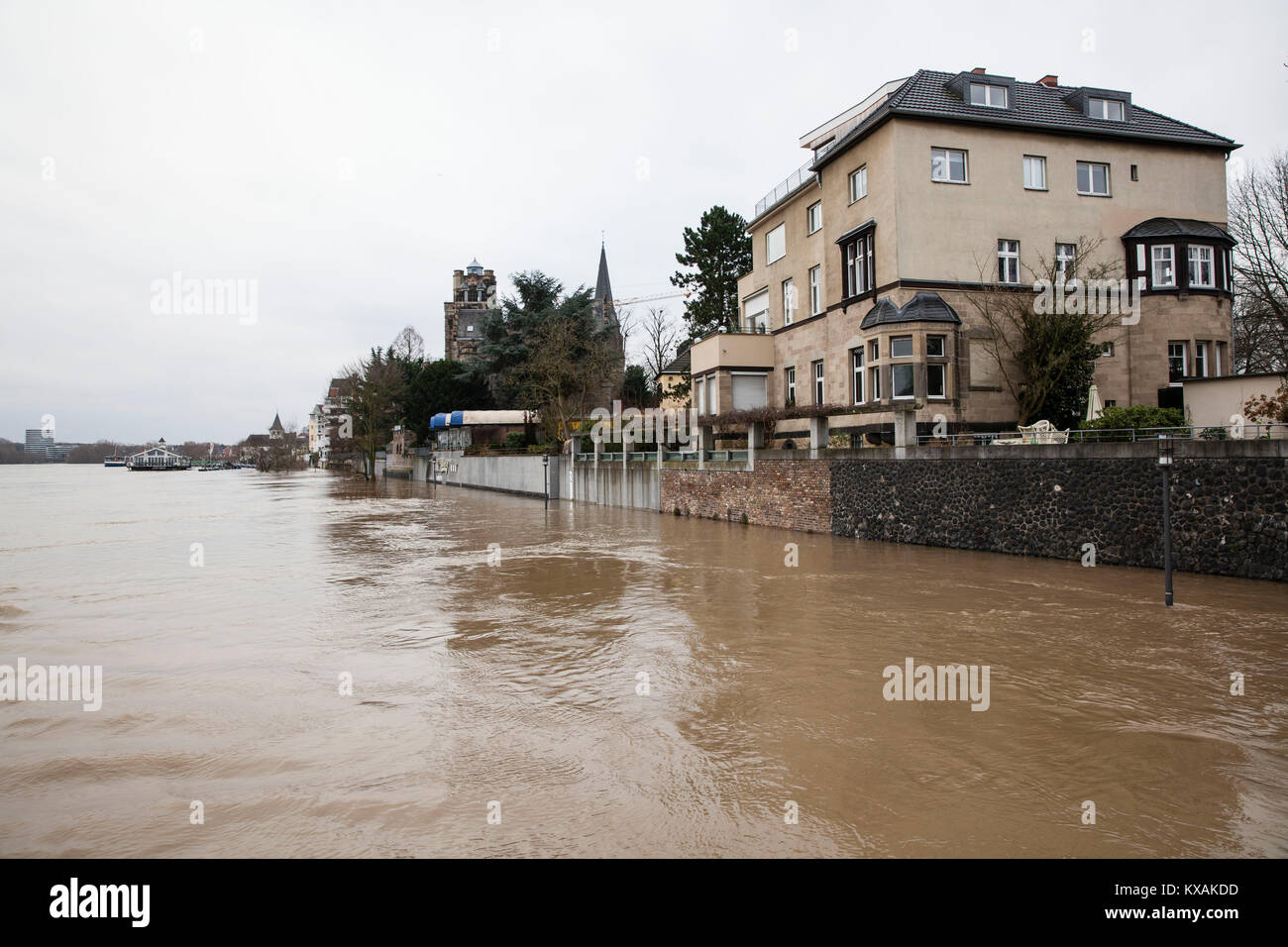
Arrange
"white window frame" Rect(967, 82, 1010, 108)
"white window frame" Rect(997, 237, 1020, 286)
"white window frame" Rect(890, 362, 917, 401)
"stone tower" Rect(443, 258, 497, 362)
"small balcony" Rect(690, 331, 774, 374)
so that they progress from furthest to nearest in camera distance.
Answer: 1. "stone tower" Rect(443, 258, 497, 362)
2. "small balcony" Rect(690, 331, 774, 374)
3. "white window frame" Rect(967, 82, 1010, 108)
4. "white window frame" Rect(997, 237, 1020, 286)
5. "white window frame" Rect(890, 362, 917, 401)

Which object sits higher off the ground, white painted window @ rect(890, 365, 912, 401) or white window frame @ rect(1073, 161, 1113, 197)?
white window frame @ rect(1073, 161, 1113, 197)

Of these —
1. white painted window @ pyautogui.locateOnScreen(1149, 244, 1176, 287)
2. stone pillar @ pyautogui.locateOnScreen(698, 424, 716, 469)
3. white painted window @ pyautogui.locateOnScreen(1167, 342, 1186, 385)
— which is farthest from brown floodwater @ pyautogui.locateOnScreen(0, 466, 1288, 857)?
white painted window @ pyautogui.locateOnScreen(1149, 244, 1176, 287)

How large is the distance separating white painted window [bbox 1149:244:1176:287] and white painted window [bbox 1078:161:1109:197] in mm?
2500

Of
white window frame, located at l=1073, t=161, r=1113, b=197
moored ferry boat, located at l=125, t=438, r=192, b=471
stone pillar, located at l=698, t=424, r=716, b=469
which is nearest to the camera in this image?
white window frame, located at l=1073, t=161, r=1113, b=197

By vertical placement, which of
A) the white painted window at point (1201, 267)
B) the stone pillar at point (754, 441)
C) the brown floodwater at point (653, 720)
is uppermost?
the white painted window at point (1201, 267)

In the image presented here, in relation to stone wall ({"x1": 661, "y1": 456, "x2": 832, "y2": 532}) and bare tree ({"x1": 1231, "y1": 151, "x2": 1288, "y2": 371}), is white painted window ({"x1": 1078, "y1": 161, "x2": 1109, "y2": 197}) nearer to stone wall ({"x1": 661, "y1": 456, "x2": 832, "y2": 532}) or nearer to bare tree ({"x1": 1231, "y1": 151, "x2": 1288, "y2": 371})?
bare tree ({"x1": 1231, "y1": 151, "x2": 1288, "y2": 371})

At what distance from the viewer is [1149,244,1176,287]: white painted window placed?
2556cm

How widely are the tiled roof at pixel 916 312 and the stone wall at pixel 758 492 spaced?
193 inches

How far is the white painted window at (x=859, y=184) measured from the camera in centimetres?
2644

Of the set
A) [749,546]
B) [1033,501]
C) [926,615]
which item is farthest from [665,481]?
[926,615]

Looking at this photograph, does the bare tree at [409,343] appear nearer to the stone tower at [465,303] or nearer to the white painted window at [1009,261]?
the stone tower at [465,303]

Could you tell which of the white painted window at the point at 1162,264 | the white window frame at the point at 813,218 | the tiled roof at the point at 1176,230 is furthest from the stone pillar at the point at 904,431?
the tiled roof at the point at 1176,230
